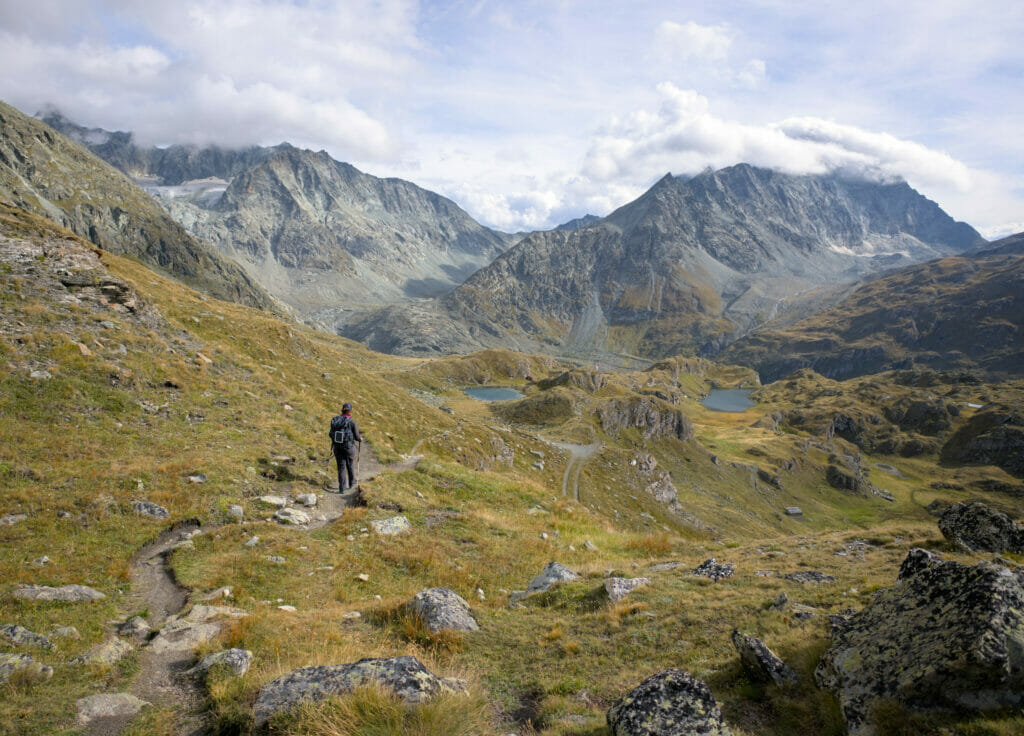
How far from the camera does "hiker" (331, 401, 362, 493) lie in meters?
20.6

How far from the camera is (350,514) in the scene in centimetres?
1811

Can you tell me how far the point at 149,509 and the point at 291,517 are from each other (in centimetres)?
420

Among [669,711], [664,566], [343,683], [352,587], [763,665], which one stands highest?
[343,683]

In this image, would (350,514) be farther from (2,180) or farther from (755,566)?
(2,180)

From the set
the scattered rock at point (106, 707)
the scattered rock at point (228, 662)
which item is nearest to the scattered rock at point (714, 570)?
the scattered rock at point (228, 662)

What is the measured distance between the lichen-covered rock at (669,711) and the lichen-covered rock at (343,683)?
2712 millimetres

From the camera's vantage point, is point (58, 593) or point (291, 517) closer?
point (58, 593)

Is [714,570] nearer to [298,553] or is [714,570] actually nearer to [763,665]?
[763,665]

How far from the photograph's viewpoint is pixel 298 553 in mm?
14781

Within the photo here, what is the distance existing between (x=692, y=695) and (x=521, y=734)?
2.73m

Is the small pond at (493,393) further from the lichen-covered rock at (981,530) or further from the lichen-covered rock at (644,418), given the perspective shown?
the lichen-covered rock at (981,530)

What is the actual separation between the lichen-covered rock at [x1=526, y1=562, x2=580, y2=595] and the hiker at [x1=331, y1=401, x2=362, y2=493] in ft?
32.1

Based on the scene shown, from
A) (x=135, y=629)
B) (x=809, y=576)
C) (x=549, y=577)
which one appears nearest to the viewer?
(x=135, y=629)

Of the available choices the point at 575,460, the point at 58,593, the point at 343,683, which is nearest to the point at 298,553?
the point at 58,593
